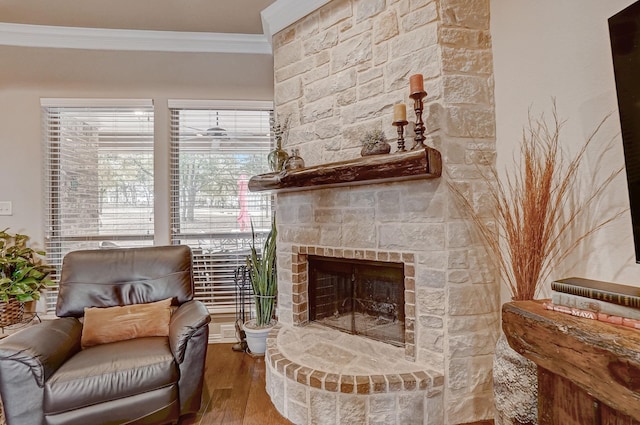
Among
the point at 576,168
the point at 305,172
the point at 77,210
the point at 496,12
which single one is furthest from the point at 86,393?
the point at 496,12

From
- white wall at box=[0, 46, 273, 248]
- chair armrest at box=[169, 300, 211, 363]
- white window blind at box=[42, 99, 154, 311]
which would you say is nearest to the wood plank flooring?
chair armrest at box=[169, 300, 211, 363]

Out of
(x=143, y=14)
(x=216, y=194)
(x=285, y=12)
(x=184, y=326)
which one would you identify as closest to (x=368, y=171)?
(x=184, y=326)

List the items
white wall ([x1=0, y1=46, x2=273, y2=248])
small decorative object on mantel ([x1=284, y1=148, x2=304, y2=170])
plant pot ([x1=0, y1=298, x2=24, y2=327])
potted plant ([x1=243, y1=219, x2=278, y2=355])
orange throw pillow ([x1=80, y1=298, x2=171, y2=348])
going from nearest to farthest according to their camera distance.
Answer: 1. orange throw pillow ([x1=80, y1=298, x2=171, y2=348])
2. small decorative object on mantel ([x1=284, y1=148, x2=304, y2=170])
3. plant pot ([x1=0, y1=298, x2=24, y2=327])
4. potted plant ([x1=243, y1=219, x2=278, y2=355])
5. white wall ([x1=0, y1=46, x2=273, y2=248])

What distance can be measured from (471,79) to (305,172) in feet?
3.65

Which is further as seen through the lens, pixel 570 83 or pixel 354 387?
pixel 354 387

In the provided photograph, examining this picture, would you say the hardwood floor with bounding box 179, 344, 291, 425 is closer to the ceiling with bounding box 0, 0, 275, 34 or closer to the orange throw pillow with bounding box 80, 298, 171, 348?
the orange throw pillow with bounding box 80, 298, 171, 348

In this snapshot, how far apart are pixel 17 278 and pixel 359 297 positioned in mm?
2810

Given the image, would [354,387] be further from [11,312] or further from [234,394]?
[11,312]

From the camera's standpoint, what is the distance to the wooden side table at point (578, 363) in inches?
35.0

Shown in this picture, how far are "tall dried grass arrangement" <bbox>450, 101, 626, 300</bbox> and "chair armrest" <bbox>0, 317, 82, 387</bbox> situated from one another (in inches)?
94.1

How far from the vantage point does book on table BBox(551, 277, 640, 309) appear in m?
1.03

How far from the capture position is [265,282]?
2801 mm

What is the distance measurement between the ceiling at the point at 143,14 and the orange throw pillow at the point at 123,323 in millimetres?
2239

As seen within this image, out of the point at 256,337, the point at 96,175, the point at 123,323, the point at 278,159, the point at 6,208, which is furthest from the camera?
the point at 96,175
